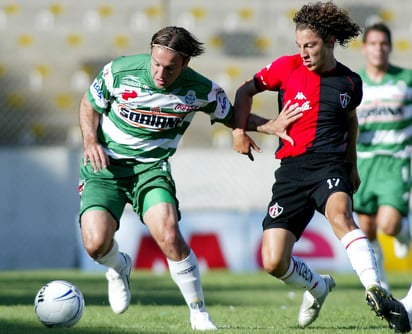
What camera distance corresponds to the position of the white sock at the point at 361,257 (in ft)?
19.5

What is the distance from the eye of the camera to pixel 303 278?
22.6 ft

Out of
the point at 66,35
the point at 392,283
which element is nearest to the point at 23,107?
the point at 66,35

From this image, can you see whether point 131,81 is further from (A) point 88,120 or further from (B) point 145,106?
(A) point 88,120

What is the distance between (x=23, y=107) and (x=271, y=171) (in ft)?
15.3

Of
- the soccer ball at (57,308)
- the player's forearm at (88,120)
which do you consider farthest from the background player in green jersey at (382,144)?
the soccer ball at (57,308)

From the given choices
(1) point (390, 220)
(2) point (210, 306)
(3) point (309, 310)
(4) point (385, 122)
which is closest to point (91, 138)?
(3) point (309, 310)

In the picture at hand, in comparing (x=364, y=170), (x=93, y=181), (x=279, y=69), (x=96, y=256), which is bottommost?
(x=364, y=170)

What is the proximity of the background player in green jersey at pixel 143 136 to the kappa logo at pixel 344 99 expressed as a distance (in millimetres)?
779

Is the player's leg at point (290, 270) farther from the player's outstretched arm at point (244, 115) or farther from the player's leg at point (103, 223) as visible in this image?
the player's leg at point (103, 223)

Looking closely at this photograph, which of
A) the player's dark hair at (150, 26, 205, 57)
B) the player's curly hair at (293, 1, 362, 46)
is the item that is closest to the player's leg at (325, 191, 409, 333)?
the player's curly hair at (293, 1, 362, 46)

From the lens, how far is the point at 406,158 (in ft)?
32.6

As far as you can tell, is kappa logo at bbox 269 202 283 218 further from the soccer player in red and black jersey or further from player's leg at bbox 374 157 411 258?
player's leg at bbox 374 157 411 258

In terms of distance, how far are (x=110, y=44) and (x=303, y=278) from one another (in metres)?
12.9

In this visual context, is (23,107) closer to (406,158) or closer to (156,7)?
(156,7)
